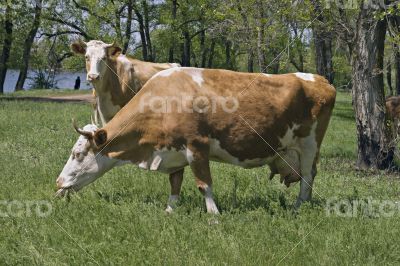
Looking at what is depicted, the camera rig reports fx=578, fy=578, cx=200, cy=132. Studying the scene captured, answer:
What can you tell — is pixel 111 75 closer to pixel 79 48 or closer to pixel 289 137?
pixel 79 48

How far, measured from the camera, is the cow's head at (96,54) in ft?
37.8

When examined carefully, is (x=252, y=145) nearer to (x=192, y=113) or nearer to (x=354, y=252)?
(x=192, y=113)

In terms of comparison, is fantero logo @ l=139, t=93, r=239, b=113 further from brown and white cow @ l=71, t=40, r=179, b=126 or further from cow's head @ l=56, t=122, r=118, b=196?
brown and white cow @ l=71, t=40, r=179, b=126

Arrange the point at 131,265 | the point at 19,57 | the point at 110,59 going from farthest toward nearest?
the point at 19,57
the point at 110,59
the point at 131,265

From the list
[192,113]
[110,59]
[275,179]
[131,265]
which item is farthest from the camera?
[110,59]

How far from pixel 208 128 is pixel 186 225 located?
1.29m

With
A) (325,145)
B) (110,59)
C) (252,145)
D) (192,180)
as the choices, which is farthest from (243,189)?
(325,145)

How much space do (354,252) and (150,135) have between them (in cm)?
285

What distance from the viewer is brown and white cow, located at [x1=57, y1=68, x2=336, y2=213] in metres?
7.09

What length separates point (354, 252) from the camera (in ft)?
18.3

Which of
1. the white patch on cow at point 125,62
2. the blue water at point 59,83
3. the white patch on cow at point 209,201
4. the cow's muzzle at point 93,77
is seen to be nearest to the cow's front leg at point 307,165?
the white patch on cow at point 209,201

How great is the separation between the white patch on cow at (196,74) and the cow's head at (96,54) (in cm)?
424

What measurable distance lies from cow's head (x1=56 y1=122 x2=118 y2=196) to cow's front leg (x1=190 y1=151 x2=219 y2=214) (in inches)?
42.2

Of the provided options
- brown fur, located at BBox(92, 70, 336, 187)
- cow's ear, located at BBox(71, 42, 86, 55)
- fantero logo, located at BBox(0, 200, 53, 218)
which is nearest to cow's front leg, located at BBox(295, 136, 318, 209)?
brown fur, located at BBox(92, 70, 336, 187)
